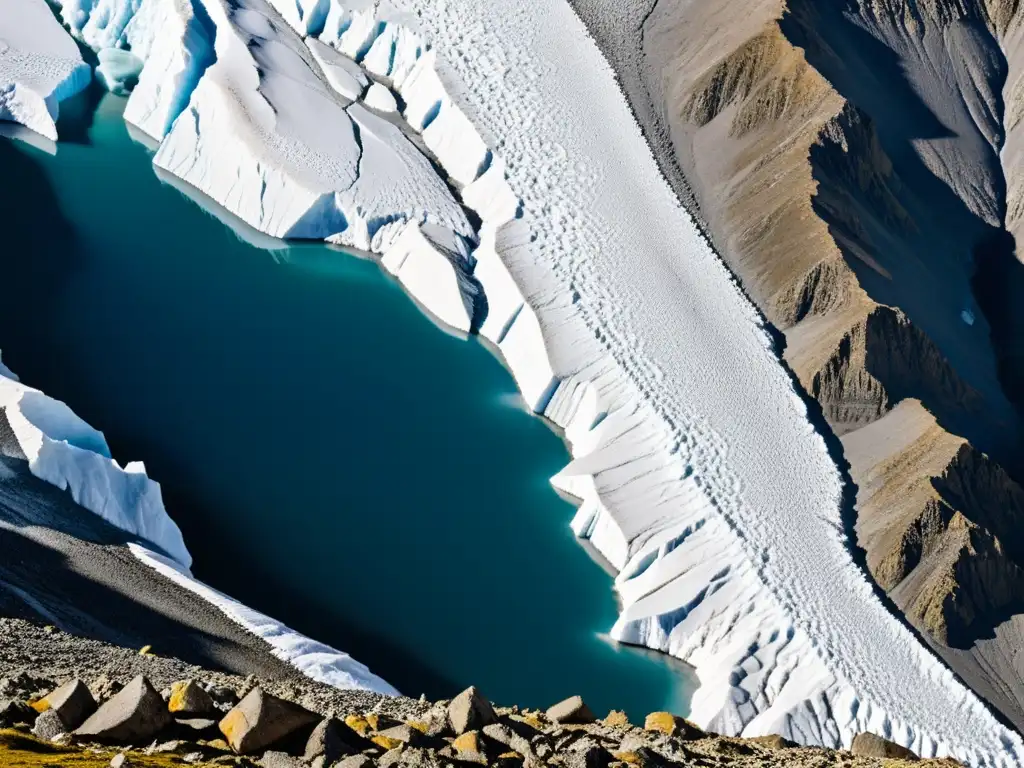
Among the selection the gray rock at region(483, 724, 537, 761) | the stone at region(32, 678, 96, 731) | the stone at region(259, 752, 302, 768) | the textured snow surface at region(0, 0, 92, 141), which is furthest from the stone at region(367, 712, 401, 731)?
the textured snow surface at region(0, 0, 92, 141)

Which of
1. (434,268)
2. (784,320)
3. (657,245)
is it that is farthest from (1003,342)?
(434,268)

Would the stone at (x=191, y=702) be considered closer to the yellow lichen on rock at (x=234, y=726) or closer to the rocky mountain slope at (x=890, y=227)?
the yellow lichen on rock at (x=234, y=726)

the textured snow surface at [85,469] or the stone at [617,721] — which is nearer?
the stone at [617,721]

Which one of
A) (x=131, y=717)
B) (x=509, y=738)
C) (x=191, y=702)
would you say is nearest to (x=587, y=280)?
(x=509, y=738)

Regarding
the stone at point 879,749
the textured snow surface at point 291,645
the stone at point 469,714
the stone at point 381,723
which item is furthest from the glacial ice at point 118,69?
the stone at point 469,714

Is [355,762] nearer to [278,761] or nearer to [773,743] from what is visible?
[278,761]

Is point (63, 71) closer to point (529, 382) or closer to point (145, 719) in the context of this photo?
point (529, 382)

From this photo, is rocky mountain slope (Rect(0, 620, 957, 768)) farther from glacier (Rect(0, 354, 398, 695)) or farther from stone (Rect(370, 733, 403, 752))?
glacier (Rect(0, 354, 398, 695))
